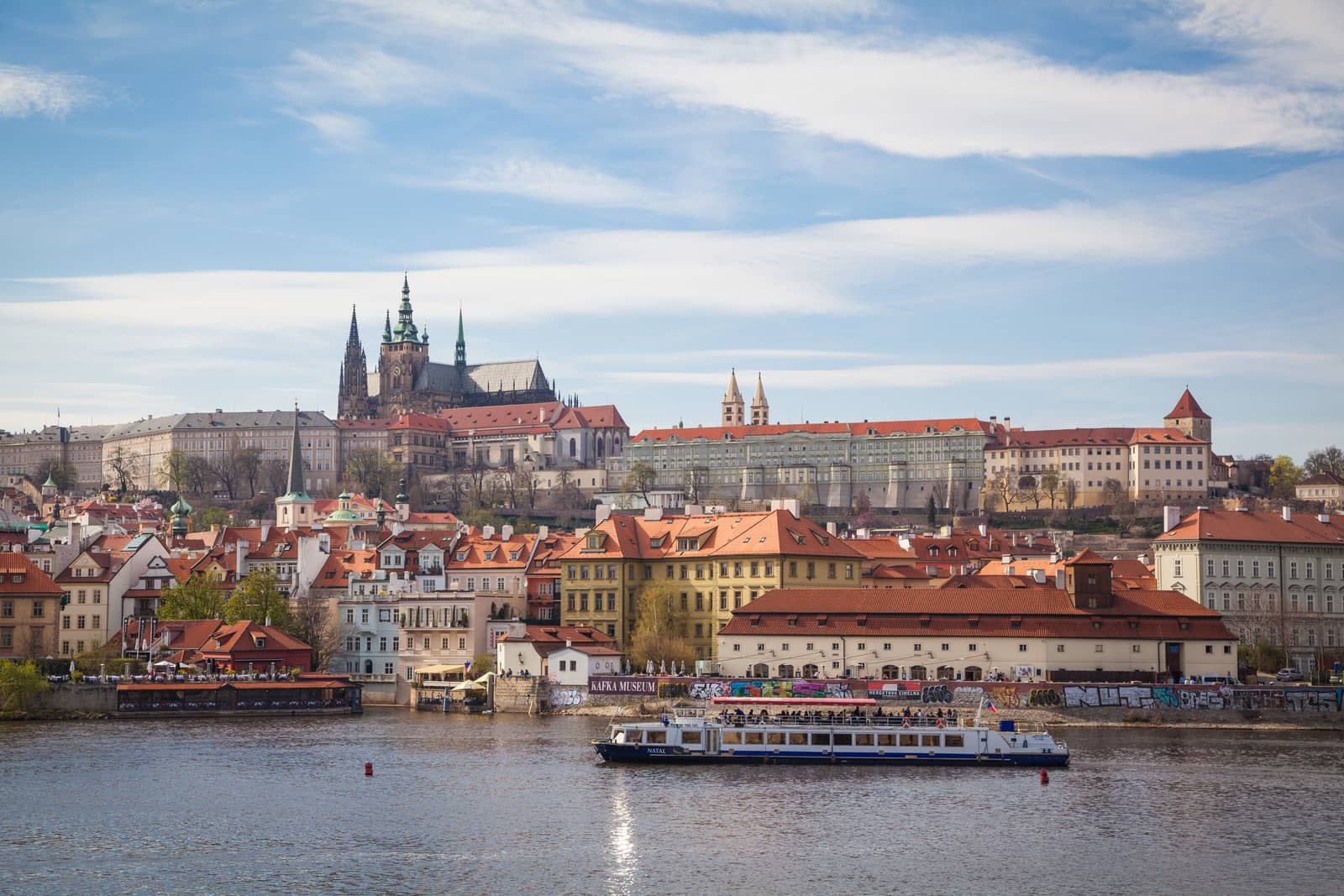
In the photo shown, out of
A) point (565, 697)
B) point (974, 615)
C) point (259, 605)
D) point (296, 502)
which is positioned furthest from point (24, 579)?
point (296, 502)

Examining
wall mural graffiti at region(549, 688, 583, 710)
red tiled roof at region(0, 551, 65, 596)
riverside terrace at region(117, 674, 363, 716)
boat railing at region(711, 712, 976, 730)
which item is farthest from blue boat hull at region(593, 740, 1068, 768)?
red tiled roof at region(0, 551, 65, 596)

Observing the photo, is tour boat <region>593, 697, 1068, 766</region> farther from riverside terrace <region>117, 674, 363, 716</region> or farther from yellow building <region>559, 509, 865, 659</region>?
yellow building <region>559, 509, 865, 659</region>

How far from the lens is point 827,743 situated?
7125 centimetres

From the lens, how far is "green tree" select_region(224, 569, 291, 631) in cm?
9942

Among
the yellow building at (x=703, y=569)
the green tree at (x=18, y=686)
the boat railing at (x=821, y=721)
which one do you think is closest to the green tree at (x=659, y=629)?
the yellow building at (x=703, y=569)

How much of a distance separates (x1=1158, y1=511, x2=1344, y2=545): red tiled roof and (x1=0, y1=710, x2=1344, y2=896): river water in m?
30.6

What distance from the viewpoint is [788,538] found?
101 m

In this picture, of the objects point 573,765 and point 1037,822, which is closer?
point 1037,822

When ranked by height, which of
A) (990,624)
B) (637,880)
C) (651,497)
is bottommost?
(637,880)

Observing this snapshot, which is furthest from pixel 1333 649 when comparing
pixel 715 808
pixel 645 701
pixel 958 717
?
pixel 715 808

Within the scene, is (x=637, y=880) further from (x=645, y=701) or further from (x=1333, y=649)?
(x=1333, y=649)

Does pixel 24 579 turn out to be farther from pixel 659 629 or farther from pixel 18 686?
pixel 659 629

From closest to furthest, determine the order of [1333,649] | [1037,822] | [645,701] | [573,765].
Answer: [1037,822], [573,765], [645,701], [1333,649]

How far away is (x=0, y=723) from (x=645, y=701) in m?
29.3
